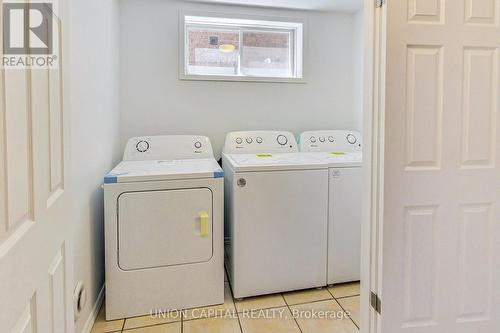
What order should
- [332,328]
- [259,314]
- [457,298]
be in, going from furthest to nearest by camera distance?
[259,314] → [332,328] → [457,298]

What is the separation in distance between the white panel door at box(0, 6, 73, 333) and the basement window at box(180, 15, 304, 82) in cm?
186

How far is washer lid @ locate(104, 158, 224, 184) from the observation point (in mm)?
1793

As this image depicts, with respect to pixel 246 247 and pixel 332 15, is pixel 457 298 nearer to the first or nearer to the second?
pixel 246 247

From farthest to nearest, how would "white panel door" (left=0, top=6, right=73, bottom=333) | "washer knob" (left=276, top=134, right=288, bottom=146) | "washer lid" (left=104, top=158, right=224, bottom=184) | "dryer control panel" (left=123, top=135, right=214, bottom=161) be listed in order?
"washer knob" (left=276, top=134, right=288, bottom=146) < "dryer control panel" (left=123, top=135, right=214, bottom=161) < "washer lid" (left=104, top=158, right=224, bottom=184) < "white panel door" (left=0, top=6, right=73, bottom=333)

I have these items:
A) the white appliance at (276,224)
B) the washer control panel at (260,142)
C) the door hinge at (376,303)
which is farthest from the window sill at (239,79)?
the door hinge at (376,303)

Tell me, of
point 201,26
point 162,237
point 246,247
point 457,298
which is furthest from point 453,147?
point 201,26

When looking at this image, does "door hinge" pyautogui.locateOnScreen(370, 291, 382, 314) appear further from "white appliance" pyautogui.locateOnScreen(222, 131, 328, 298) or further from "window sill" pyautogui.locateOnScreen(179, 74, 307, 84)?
"window sill" pyautogui.locateOnScreen(179, 74, 307, 84)

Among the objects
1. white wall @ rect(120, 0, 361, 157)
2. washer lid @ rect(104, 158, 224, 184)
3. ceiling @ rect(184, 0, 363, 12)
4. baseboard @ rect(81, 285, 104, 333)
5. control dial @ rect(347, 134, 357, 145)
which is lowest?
baseboard @ rect(81, 285, 104, 333)

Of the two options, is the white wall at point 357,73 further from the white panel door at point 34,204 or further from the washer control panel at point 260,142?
the white panel door at point 34,204

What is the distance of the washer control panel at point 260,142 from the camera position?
253 cm

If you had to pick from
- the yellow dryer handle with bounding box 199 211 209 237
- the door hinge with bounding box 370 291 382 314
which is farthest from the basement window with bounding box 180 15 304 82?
the door hinge with bounding box 370 291 382 314

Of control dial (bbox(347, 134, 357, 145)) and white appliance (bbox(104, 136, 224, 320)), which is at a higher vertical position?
control dial (bbox(347, 134, 357, 145))

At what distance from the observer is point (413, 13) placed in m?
1.25

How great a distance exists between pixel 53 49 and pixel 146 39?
1841 millimetres
